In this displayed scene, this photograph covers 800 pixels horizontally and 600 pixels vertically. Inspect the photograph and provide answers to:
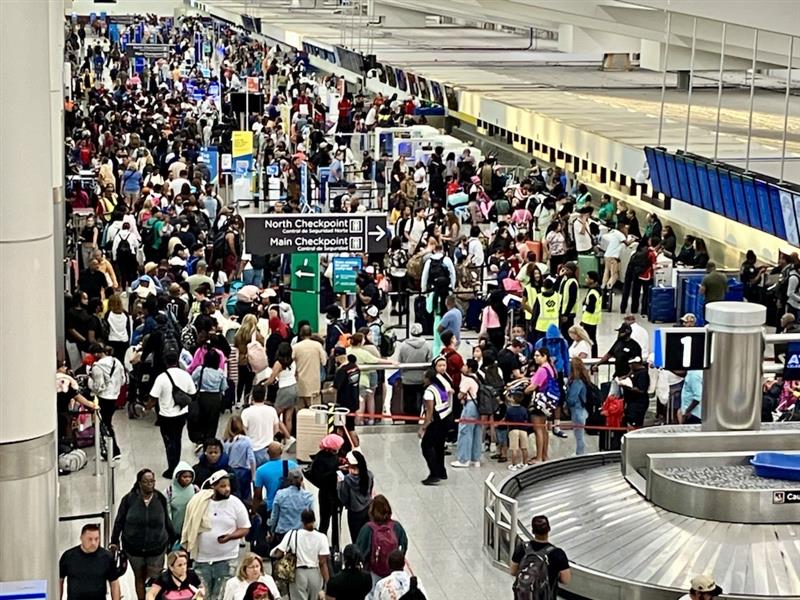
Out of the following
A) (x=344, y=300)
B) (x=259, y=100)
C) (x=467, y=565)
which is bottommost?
(x=467, y=565)

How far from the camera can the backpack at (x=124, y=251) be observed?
815 inches

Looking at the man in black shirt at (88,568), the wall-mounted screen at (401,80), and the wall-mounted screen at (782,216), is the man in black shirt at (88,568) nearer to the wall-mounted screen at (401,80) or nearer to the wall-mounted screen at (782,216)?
the wall-mounted screen at (782,216)

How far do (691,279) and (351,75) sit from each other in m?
28.6

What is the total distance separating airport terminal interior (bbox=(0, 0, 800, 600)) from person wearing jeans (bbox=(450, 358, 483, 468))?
0.07 ft

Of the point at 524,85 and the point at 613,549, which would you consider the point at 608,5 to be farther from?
the point at 613,549

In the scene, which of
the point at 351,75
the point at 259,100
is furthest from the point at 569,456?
the point at 351,75

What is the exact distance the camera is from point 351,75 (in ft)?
158

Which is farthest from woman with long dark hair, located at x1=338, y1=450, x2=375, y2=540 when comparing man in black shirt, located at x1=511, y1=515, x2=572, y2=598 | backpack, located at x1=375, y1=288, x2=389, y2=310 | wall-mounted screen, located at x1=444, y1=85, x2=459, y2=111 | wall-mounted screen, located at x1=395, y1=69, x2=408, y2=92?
wall-mounted screen, located at x1=395, y1=69, x2=408, y2=92

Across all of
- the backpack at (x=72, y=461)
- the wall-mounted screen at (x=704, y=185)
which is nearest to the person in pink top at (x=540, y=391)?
the backpack at (x=72, y=461)

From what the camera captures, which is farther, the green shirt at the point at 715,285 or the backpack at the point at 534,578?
the green shirt at the point at 715,285

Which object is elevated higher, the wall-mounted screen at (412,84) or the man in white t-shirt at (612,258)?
the wall-mounted screen at (412,84)

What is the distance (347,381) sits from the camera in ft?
48.6

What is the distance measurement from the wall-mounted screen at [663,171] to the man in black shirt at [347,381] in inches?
294

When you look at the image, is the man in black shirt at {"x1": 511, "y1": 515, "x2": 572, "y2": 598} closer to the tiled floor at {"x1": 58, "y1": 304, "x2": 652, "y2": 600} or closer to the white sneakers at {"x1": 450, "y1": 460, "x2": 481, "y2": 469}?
the tiled floor at {"x1": 58, "y1": 304, "x2": 652, "y2": 600}
